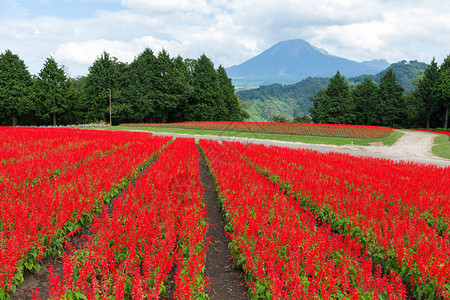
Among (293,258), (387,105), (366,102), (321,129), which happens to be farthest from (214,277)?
(366,102)

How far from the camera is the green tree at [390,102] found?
5103cm

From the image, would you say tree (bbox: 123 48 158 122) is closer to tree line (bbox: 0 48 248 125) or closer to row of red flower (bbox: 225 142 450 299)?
tree line (bbox: 0 48 248 125)

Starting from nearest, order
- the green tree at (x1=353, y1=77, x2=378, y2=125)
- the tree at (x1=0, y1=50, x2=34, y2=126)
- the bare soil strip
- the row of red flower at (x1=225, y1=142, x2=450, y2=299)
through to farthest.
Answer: the row of red flower at (x1=225, y1=142, x2=450, y2=299)
the bare soil strip
the tree at (x1=0, y1=50, x2=34, y2=126)
the green tree at (x1=353, y1=77, x2=378, y2=125)

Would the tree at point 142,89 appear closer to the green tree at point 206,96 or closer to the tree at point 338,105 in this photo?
the green tree at point 206,96

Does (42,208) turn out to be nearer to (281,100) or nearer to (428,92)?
(428,92)

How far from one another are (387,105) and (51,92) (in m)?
63.9

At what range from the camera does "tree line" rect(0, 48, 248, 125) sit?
168 feet

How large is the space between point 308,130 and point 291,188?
24907 mm

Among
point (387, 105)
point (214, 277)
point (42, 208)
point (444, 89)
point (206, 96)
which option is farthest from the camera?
point (206, 96)

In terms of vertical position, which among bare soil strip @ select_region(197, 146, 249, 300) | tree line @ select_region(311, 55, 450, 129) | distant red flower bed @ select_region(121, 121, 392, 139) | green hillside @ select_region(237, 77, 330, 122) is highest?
green hillside @ select_region(237, 77, 330, 122)

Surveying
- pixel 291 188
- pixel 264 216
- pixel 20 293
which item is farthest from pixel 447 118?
pixel 20 293

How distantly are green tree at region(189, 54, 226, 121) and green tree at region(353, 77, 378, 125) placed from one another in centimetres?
2710

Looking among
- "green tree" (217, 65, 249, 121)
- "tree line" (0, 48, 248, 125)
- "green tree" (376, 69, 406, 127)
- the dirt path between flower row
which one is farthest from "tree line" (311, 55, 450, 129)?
the dirt path between flower row

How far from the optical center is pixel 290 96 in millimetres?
136000
